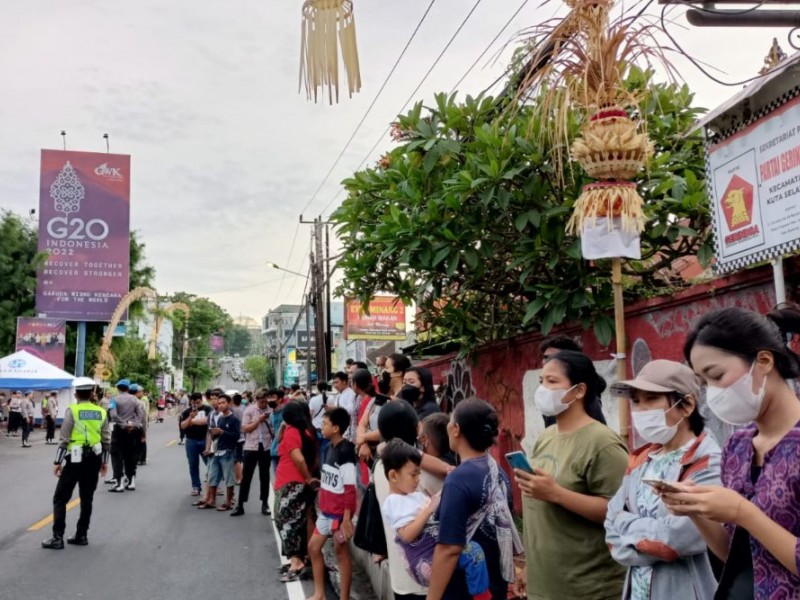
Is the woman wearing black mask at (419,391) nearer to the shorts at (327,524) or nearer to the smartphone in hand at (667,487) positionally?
the shorts at (327,524)

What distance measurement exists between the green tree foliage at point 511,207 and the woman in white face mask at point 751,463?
3.87 metres

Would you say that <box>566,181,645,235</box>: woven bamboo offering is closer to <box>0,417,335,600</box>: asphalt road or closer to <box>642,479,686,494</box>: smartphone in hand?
<box>642,479,686,494</box>: smartphone in hand

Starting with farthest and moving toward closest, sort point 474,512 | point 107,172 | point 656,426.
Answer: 1. point 107,172
2. point 474,512
3. point 656,426

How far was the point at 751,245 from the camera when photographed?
16.2ft

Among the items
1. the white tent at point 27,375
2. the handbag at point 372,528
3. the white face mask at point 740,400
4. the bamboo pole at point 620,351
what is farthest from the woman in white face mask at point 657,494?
the white tent at point 27,375

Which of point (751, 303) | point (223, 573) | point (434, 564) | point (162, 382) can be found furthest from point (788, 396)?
point (162, 382)

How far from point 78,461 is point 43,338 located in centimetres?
2835

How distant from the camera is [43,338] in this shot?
3362cm

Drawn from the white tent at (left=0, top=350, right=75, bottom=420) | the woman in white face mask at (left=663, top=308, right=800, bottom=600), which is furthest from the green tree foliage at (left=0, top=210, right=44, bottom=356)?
the woman in white face mask at (left=663, top=308, right=800, bottom=600)

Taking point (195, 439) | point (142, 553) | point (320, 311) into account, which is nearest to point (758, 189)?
point (142, 553)

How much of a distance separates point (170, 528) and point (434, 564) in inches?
275

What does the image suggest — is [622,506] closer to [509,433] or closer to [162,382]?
[509,433]

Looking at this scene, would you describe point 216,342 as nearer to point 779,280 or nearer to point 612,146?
point 612,146

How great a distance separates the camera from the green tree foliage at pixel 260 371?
332 feet
